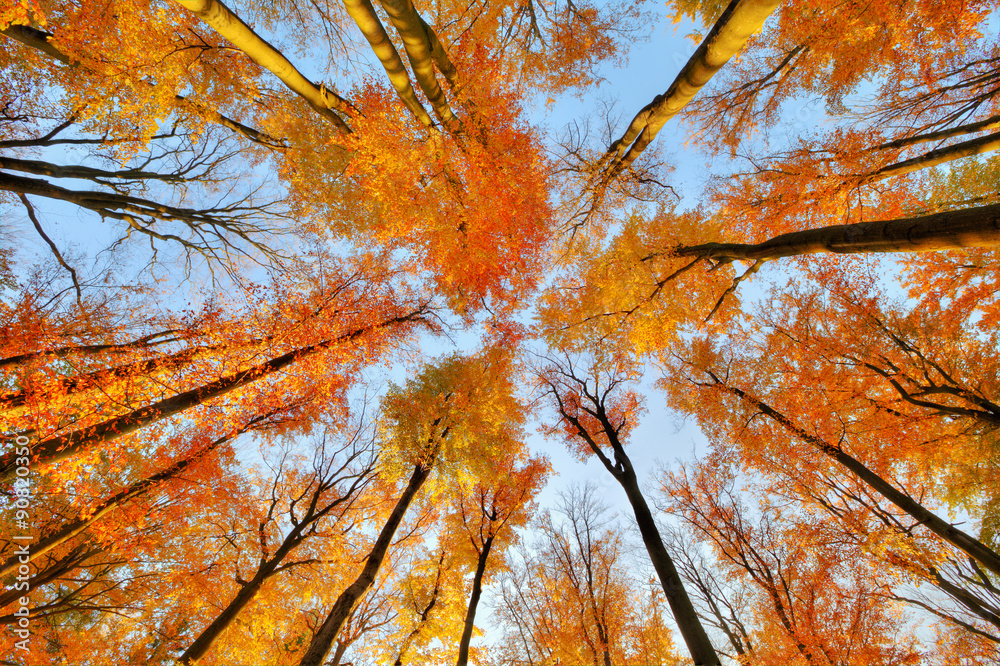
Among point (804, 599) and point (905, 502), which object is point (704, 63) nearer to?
point (905, 502)

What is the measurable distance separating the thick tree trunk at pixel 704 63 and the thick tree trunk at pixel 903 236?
2.89 metres

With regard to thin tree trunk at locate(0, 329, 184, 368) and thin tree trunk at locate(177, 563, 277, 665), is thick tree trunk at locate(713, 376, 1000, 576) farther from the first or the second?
thin tree trunk at locate(0, 329, 184, 368)

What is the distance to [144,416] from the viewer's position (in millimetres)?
5684

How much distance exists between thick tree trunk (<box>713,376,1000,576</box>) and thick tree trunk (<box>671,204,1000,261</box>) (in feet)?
17.3

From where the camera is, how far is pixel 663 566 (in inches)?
241

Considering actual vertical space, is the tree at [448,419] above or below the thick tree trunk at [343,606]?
above

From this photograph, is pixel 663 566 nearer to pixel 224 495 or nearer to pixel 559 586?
pixel 559 586

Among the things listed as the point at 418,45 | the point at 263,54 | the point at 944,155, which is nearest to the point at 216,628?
the point at 263,54

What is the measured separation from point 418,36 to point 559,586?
16633 mm

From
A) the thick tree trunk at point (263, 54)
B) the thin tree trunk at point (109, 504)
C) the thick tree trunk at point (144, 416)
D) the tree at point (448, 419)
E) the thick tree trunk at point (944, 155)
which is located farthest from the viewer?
the tree at point (448, 419)

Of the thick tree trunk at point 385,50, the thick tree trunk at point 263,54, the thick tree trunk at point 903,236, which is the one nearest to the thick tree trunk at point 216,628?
the thick tree trunk at point 263,54

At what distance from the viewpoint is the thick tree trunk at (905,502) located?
528 cm

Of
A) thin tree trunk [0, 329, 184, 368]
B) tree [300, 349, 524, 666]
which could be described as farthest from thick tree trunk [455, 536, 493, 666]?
thin tree trunk [0, 329, 184, 368]

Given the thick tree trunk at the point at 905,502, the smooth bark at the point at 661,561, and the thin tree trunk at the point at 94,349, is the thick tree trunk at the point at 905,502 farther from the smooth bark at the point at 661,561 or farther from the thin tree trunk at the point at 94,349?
the thin tree trunk at the point at 94,349
